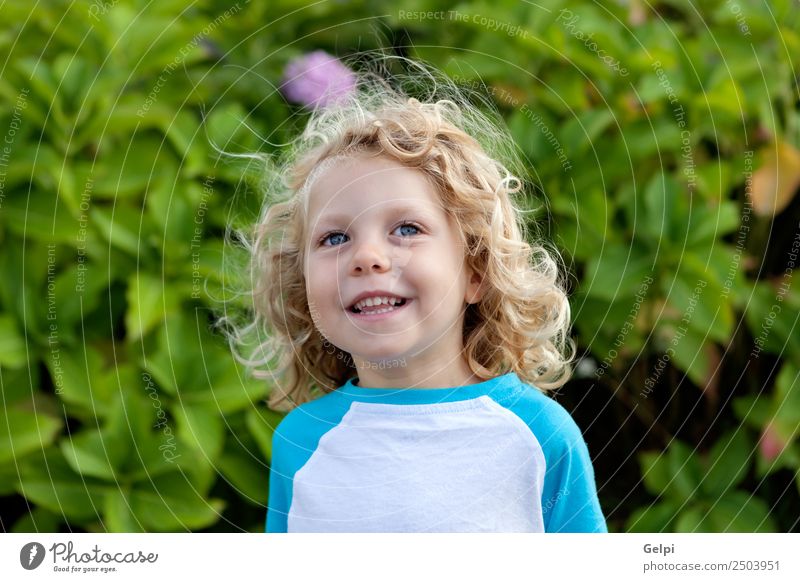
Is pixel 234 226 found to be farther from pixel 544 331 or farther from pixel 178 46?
pixel 544 331

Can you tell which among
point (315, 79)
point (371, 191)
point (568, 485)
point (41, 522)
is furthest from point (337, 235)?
point (41, 522)

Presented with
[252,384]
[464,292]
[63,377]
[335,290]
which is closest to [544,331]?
[464,292]

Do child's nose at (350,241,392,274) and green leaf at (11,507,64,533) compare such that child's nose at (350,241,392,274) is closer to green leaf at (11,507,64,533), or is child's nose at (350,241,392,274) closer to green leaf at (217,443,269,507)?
green leaf at (217,443,269,507)

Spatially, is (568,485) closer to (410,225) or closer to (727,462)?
(410,225)

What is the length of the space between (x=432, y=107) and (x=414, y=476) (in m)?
0.28

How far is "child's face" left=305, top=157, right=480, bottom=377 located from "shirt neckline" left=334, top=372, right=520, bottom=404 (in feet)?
0.08

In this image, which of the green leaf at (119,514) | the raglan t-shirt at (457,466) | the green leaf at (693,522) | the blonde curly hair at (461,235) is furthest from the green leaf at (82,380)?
the green leaf at (693,522)

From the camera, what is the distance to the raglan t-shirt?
66 centimetres

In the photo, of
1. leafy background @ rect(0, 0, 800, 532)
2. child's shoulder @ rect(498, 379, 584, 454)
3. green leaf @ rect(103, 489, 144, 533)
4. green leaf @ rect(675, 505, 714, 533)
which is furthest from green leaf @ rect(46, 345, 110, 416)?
green leaf @ rect(675, 505, 714, 533)

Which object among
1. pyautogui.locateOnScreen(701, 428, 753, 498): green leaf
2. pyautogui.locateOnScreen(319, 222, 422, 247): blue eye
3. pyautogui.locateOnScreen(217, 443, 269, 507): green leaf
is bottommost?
pyautogui.locateOnScreen(701, 428, 753, 498): green leaf

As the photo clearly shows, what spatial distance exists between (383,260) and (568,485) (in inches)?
8.3

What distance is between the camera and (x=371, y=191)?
25.8 inches

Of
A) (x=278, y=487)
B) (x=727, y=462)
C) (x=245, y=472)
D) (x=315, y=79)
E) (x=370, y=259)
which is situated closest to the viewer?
(x=370, y=259)

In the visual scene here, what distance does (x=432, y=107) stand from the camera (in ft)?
2.36
